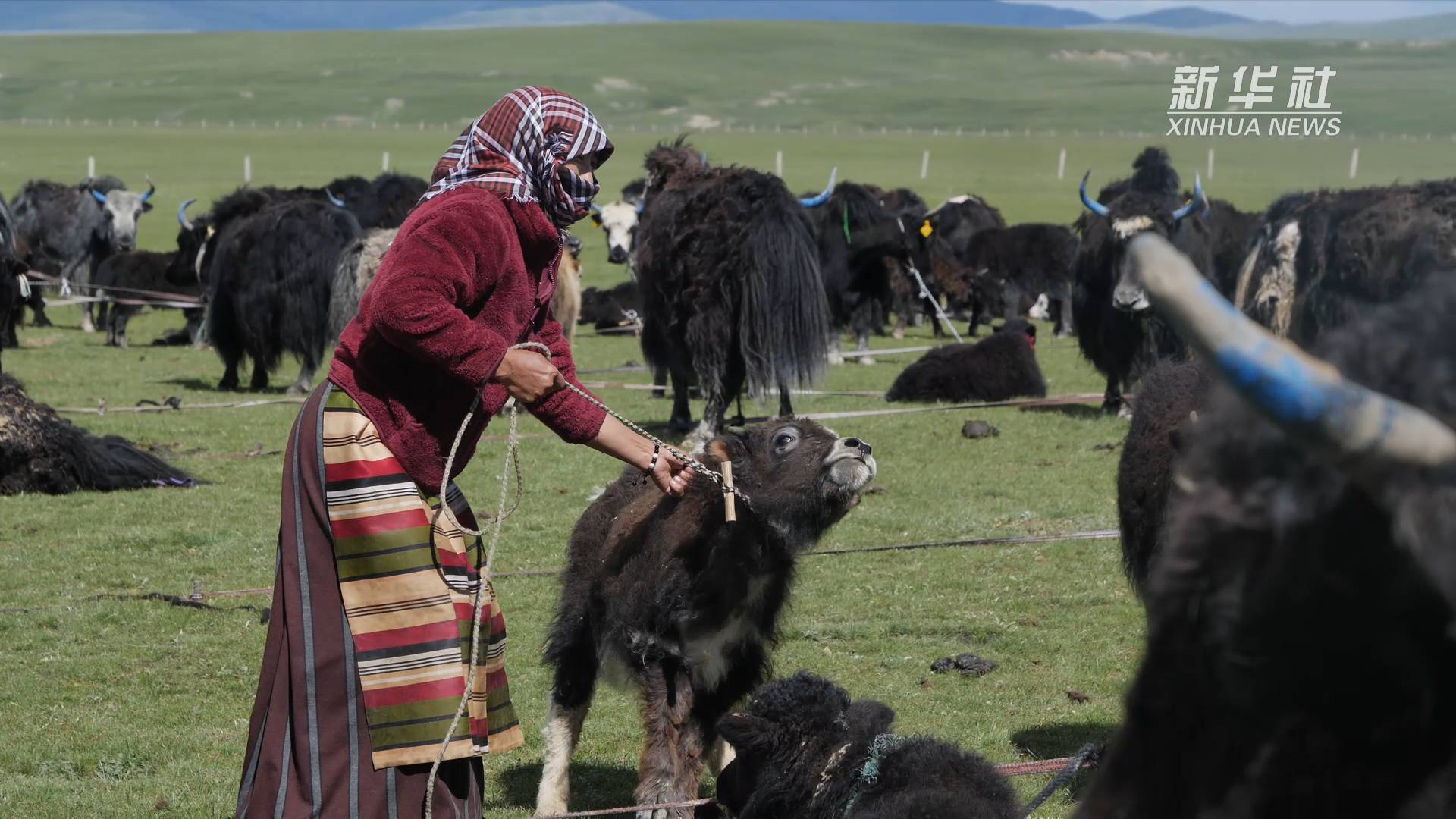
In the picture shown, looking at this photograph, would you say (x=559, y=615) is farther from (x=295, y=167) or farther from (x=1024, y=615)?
(x=295, y=167)

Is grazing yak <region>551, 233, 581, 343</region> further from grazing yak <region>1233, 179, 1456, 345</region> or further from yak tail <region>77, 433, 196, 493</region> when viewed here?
grazing yak <region>1233, 179, 1456, 345</region>

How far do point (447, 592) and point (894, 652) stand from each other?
324 centimetres

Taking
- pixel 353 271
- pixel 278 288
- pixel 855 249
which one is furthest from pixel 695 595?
pixel 855 249

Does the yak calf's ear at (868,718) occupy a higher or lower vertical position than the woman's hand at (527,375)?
lower

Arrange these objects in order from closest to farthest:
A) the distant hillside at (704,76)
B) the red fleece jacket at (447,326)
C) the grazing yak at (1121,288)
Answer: the red fleece jacket at (447,326)
the grazing yak at (1121,288)
the distant hillside at (704,76)

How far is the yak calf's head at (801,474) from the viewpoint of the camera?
4.46 meters

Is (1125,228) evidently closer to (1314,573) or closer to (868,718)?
(868,718)

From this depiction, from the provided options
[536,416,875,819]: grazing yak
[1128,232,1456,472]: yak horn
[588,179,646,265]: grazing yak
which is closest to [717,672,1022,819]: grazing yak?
[536,416,875,819]: grazing yak

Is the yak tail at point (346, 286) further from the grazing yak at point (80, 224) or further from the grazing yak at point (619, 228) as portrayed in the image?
the grazing yak at point (80, 224)

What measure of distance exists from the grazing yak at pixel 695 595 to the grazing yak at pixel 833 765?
0.28 m

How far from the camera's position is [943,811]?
3.63m

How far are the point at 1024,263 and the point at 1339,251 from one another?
12.6m

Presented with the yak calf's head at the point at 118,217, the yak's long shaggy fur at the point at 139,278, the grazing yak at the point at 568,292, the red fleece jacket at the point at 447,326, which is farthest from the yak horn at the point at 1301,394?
the yak calf's head at the point at 118,217

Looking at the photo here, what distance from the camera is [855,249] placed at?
18.2 metres
